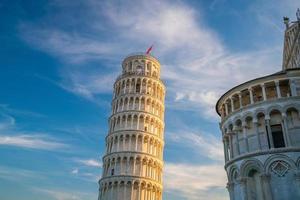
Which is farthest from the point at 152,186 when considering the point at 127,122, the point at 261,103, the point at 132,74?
the point at 261,103

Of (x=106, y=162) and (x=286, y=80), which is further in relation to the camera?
(x=106, y=162)

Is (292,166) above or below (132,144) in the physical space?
below

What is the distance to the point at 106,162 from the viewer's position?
4672 cm

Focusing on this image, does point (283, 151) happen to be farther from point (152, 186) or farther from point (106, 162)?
point (106, 162)

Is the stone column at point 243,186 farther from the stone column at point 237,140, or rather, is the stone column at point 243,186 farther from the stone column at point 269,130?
the stone column at point 269,130

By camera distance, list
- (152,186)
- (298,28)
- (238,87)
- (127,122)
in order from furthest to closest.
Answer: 1. (127,122)
2. (152,186)
3. (298,28)
4. (238,87)

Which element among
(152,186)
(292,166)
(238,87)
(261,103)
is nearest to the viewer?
(292,166)

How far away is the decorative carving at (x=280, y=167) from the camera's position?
888 inches

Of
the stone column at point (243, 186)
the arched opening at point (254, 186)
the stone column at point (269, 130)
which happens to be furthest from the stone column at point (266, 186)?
the stone column at point (269, 130)

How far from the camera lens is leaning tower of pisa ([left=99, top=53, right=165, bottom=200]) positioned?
44.1m

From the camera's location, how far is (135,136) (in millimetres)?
47219

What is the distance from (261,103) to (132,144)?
83.3 feet

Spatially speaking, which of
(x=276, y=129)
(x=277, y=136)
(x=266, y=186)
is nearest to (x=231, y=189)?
(x=266, y=186)

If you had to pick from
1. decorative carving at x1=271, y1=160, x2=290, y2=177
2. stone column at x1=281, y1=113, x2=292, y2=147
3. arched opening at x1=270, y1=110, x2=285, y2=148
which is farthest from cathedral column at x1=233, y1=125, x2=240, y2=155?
stone column at x1=281, y1=113, x2=292, y2=147
